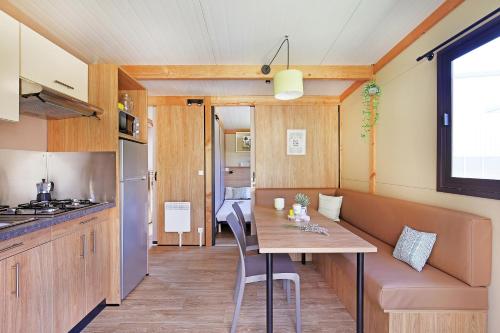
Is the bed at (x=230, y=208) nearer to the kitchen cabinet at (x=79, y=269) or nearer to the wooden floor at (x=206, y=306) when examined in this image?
the wooden floor at (x=206, y=306)

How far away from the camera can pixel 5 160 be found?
1979mm

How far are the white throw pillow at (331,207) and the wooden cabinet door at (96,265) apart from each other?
8.71ft

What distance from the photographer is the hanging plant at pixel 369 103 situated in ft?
9.74

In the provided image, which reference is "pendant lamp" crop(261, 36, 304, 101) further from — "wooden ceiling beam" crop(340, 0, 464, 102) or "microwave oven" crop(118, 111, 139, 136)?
"microwave oven" crop(118, 111, 139, 136)

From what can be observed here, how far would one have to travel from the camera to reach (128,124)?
2627 mm

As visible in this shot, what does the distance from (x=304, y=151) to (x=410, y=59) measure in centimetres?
208

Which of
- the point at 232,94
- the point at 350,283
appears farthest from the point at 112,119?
the point at 350,283

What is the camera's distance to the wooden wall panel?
4238 millimetres

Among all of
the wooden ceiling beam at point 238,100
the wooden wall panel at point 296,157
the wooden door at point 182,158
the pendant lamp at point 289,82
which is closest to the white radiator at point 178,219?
the wooden door at point 182,158

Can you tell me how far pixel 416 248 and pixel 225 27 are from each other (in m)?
2.36

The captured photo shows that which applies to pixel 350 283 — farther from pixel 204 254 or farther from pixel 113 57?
pixel 113 57

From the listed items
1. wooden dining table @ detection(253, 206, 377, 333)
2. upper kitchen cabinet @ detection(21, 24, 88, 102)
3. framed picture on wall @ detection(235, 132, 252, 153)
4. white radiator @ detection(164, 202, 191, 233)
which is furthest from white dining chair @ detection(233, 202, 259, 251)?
framed picture on wall @ detection(235, 132, 252, 153)

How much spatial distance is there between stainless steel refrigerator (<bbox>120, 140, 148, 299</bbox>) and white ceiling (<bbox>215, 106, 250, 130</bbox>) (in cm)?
230

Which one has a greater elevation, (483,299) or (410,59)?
(410,59)
